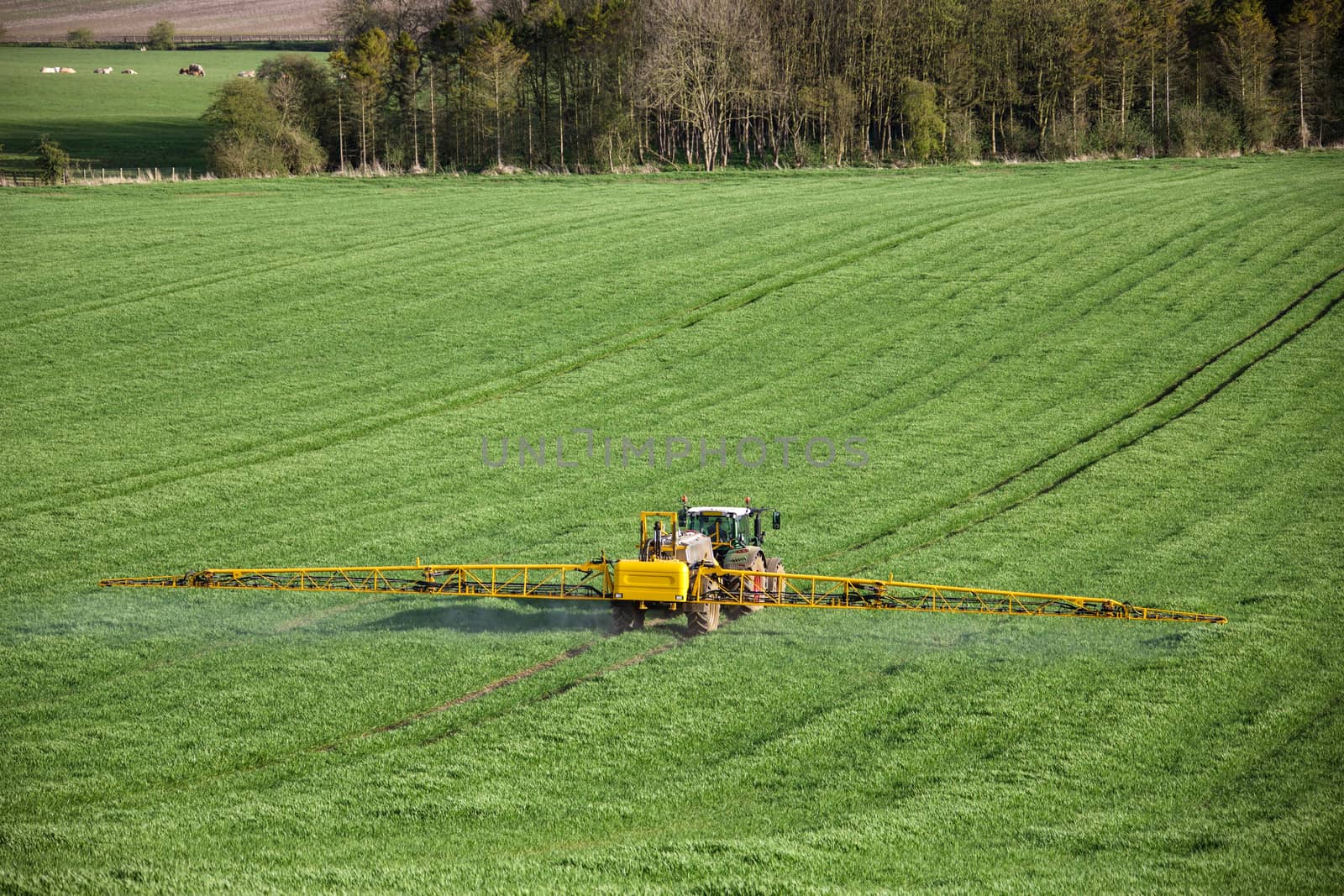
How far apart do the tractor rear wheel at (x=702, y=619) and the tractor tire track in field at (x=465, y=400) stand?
631 inches

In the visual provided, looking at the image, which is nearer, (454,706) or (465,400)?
(454,706)

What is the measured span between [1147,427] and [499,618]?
20.8m

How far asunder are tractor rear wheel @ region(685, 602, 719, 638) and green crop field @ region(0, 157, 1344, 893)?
628mm

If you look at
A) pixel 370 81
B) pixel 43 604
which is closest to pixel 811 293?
pixel 43 604

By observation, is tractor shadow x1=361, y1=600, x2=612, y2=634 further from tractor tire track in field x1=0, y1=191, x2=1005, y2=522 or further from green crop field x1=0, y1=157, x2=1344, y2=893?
tractor tire track in field x1=0, y1=191, x2=1005, y2=522

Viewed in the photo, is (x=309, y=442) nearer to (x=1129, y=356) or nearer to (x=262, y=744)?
(x=262, y=744)

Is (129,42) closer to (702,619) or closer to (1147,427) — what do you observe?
(1147,427)

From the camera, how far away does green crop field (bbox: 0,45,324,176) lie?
97.9 m

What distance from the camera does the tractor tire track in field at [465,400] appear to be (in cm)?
3073

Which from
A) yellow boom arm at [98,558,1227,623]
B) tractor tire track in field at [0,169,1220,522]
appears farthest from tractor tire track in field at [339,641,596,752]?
tractor tire track in field at [0,169,1220,522]

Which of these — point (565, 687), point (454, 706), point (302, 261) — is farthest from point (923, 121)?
point (454, 706)

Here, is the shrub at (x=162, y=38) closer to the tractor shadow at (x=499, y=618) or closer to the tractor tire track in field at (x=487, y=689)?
the tractor shadow at (x=499, y=618)

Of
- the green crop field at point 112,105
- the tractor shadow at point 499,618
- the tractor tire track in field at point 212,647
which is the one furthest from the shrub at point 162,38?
the tractor shadow at point 499,618

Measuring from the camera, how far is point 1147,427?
3469 cm
